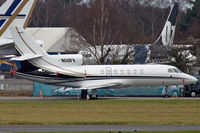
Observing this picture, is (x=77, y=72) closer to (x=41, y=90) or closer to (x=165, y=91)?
(x=41, y=90)

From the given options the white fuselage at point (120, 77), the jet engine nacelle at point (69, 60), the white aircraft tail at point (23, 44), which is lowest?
the white fuselage at point (120, 77)

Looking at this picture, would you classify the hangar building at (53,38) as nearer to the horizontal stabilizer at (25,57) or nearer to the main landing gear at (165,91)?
the main landing gear at (165,91)

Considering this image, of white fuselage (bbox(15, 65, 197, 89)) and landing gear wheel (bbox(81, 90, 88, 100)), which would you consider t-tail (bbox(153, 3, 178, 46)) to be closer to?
white fuselage (bbox(15, 65, 197, 89))

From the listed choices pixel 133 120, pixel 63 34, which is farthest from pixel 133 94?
pixel 63 34

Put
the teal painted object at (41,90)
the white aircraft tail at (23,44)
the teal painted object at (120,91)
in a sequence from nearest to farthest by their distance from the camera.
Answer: the white aircraft tail at (23,44) < the teal painted object at (120,91) < the teal painted object at (41,90)

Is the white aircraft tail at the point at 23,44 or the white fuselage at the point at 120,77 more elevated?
the white aircraft tail at the point at 23,44

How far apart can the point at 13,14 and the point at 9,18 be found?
916 millimetres


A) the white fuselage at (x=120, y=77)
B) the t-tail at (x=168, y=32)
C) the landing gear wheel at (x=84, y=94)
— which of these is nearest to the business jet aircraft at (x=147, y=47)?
the t-tail at (x=168, y=32)

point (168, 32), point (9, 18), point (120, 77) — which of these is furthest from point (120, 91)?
point (168, 32)

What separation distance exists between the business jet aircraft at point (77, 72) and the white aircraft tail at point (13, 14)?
7234mm

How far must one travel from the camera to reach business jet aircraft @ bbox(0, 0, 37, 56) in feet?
188

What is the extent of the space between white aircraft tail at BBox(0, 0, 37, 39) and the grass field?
13.0 m

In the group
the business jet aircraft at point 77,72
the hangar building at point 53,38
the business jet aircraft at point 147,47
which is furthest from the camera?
the hangar building at point 53,38

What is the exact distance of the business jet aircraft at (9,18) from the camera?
57.2 metres
